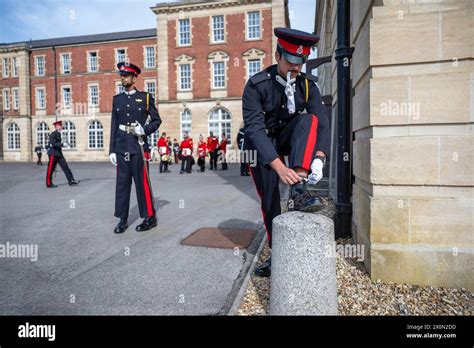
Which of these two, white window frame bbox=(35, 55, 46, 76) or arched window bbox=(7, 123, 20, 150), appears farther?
arched window bbox=(7, 123, 20, 150)

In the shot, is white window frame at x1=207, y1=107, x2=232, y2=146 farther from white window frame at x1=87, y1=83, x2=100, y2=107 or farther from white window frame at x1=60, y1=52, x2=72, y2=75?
white window frame at x1=60, y1=52, x2=72, y2=75

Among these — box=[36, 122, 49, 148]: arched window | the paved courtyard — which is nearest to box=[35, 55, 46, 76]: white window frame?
box=[36, 122, 49, 148]: arched window

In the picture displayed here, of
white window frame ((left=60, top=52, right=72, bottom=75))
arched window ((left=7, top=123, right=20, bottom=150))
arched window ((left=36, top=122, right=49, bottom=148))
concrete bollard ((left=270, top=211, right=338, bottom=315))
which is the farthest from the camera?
arched window ((left=7, top=123, right=20, bottom=150))

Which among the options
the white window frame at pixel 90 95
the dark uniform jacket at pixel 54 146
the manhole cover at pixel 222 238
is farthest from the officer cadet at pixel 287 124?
the white window frame at pixel 90 95

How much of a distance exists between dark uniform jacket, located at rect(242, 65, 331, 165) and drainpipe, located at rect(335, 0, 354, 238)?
1.45 metres

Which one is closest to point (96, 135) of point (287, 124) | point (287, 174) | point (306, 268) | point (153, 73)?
point (153, 73)

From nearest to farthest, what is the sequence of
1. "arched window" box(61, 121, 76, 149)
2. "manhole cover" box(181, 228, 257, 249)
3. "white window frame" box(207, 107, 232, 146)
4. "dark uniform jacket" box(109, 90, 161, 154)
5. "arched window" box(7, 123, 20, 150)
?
"manhole cover" box(181, 228, 257, 249) < "dark uniform jacket" box(109, 90, 161, 154) < "white window frame" box(207, 107, 232, 146) < "arched window" box(61, 121, 76, 149) < "arched window" box(7, 123, 20, 150)

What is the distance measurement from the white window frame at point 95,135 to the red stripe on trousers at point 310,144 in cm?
3914

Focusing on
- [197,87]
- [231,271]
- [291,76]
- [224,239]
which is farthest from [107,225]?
[197,87]

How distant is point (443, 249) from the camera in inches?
114

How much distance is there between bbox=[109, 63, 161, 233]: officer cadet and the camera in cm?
485

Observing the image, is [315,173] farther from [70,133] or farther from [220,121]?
[70,133]

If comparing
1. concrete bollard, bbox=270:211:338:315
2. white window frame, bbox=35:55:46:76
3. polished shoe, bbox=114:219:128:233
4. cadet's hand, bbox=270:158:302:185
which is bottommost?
polished shoe, bbox=114:219:128:233
